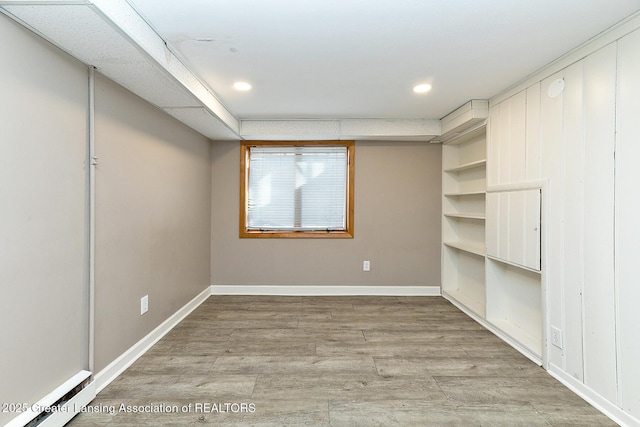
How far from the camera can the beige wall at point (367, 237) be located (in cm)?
375

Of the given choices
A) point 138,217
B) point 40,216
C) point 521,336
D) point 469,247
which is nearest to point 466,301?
point 469,247

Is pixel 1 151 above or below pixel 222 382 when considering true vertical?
above

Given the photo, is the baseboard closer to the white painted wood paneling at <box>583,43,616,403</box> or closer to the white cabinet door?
the white painted wood paneling at <box>583,43,616,403</box>

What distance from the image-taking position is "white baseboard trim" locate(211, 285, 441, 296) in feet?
12.3

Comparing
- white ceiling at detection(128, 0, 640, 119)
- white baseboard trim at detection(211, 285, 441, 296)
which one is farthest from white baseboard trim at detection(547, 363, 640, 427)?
white ceiling at detection(128, 0, 640, 119)

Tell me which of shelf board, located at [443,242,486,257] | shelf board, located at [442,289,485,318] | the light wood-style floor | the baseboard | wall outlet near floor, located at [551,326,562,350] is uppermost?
shelf board, located at [443,242,486,257]

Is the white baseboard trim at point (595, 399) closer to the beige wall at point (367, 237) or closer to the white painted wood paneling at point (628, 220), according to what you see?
the white painted wood paneling at point (628, 220)

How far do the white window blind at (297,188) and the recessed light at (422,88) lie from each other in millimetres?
1394

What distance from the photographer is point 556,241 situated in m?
1.97

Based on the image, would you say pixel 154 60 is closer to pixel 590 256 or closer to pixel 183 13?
pixel 183 13

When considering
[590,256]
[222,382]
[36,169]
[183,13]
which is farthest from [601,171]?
[36,169]

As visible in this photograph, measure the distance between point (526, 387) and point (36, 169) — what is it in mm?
3041

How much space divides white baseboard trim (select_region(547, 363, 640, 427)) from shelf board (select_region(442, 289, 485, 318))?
92 cm

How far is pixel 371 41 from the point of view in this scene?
69.2 inches
